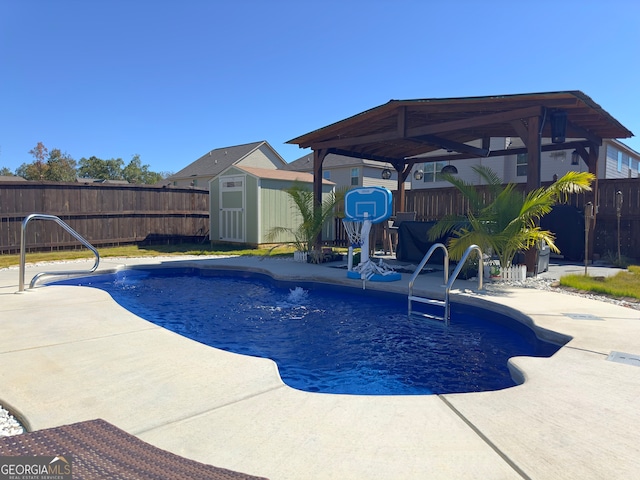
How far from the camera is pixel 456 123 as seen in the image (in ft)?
28.2

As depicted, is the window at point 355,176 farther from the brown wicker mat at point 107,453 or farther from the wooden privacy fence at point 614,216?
the brown wicker mat at point 107,453

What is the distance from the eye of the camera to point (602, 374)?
3.24 meters

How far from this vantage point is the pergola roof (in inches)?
304

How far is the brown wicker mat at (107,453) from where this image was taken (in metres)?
1.80

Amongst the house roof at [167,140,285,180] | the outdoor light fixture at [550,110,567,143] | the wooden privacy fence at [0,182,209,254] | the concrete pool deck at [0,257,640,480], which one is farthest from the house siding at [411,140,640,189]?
the concrete pool deck at [0,257,640,480]

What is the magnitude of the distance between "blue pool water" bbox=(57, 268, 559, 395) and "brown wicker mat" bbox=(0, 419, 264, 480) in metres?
1.86

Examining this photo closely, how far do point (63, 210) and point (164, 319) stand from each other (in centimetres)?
941

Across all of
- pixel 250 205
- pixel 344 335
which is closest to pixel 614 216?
pixel 344 335

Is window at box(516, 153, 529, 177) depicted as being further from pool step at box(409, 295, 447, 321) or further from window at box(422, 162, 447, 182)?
pool step at box(409, 295, 447, 321)

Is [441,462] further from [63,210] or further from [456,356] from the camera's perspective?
[63,210]

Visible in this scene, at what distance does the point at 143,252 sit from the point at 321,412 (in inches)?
476

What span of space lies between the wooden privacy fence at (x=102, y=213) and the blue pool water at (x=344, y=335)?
234 inches

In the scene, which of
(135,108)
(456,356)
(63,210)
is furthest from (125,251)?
(135,108)

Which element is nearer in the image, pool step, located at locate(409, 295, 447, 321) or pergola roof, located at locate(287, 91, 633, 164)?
pool step, located at locate(409, 295, 447, 321)
